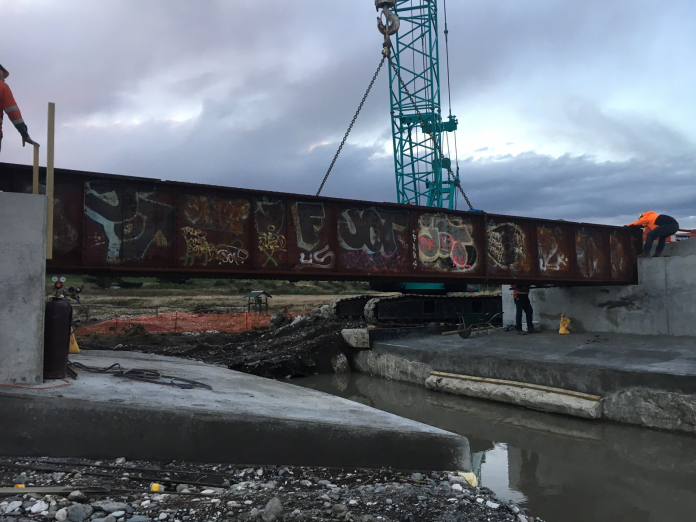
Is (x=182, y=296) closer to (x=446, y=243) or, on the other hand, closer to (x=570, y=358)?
(x=446, y=243)

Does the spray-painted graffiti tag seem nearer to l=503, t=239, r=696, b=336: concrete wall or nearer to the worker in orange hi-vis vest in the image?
the worker in orange hi-vis vest

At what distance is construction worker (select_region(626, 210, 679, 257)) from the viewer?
36.9 ft

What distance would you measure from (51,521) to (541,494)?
456cm

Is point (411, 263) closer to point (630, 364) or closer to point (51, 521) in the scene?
point (630, 364)

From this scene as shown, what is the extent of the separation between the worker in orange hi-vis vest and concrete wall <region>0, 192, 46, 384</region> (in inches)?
44.4

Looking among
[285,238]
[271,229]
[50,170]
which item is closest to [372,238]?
[285,238]

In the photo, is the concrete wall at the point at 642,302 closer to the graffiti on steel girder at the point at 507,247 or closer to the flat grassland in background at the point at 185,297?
the graffiti on steel girder at the point at 507,247

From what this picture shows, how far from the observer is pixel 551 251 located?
1106cm

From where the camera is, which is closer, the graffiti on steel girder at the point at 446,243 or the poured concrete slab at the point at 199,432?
the poured concrete slab at the point at 199,432

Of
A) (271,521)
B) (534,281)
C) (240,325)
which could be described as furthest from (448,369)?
(240,325)

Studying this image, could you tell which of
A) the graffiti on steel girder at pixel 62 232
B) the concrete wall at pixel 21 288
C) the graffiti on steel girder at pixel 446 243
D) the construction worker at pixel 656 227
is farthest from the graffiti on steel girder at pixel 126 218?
the construction worker at pixel 656 227

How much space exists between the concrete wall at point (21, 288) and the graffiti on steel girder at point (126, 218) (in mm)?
2252

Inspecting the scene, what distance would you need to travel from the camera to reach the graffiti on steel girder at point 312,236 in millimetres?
8211

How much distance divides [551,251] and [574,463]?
5773mm
